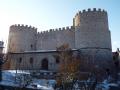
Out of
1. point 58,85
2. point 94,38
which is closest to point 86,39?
point 94,38

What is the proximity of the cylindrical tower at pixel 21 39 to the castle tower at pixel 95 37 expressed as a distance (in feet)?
33.6

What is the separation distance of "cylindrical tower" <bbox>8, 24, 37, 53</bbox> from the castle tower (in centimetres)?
1023

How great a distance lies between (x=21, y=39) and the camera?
37500 mm

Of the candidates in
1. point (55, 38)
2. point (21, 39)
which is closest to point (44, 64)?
point (55, 38)

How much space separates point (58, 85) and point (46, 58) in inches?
368

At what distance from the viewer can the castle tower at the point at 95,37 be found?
30062 millimetres

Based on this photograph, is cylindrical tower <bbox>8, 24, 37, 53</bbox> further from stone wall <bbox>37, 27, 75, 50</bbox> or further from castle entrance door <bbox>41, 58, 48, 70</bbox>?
castle entrance door <bbox>41, 58, 48, 70</bbox>

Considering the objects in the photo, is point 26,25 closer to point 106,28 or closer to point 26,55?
point 26,55

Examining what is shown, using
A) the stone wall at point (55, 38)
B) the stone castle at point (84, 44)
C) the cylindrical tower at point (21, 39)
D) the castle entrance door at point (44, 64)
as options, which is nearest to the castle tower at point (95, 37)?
the stone castle at point (84, 44)

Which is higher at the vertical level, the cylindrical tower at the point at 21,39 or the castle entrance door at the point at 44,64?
the cylindrical tower at the point at 21,39

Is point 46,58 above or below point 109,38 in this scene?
below

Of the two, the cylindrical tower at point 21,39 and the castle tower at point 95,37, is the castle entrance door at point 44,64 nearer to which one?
the castle tower at point 95,37

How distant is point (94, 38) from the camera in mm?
30062

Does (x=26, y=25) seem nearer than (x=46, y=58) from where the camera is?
No
